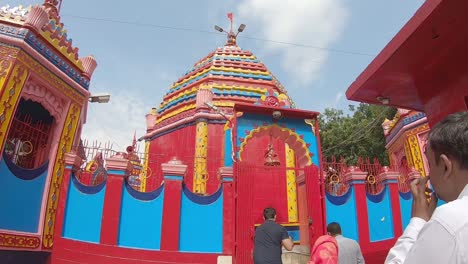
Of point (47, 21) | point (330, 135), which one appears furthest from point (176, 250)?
point (330, 135)

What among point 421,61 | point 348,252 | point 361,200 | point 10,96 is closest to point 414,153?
point 361,200

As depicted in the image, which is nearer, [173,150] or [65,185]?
[65,185]

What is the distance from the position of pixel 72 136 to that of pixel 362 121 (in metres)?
17.4

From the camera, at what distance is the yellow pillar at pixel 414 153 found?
1242 cm

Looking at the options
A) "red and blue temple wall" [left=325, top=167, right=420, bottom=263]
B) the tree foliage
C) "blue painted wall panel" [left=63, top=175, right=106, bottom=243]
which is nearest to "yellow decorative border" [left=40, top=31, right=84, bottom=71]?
"blue painted wall panel" [left=63, top=175, right=106, bottom=243]

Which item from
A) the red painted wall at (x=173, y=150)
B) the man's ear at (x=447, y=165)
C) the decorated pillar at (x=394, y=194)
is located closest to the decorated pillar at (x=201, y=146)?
the red painted wall at (x=173, y=150)

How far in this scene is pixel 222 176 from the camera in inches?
342

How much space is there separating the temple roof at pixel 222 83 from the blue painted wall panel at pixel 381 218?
4633mm

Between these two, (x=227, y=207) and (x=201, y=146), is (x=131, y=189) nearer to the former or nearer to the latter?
(x=227, y=207)

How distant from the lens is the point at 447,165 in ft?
3.75

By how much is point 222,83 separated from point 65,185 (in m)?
7.04

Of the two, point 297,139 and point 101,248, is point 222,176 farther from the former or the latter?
point 101,248

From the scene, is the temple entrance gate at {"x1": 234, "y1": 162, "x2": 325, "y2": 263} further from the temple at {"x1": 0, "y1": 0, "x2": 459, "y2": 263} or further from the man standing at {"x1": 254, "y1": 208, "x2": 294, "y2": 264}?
the man standing at {"x1": 254, "y1": 208, "x2": 294, "y2": 264}

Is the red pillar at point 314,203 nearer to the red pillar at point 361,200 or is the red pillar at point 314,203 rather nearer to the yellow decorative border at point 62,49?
the red pillar at point 361,200
